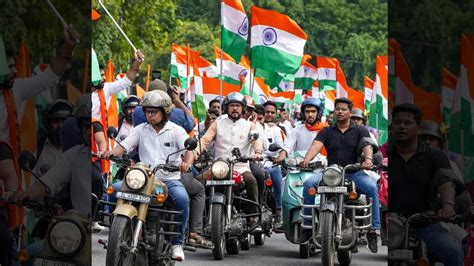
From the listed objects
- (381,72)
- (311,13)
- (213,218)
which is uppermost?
(311,13)

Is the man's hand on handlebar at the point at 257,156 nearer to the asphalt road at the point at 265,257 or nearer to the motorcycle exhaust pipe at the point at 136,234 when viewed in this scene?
the asphalt road at the point at 265,257

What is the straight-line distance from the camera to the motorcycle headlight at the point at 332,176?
11.1 meters

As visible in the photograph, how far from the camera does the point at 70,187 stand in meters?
2.98

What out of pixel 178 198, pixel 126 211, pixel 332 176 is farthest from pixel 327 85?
pixel 126 211

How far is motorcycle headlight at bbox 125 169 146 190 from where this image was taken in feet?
29.8

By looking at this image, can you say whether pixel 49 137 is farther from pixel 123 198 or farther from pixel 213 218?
pixel 213 218

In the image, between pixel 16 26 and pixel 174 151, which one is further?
pixel 174 151

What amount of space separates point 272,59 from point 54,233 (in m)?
17.4

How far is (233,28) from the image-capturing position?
745 inches

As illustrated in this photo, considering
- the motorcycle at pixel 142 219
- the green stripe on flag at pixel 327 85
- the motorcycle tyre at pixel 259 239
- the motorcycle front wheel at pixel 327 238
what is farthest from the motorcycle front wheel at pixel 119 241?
the green stripe on flag at pixel 327 85

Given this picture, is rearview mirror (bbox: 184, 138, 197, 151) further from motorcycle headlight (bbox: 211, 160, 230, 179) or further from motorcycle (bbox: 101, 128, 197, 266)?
motorcycle headlight (bbox: 211, 160, 230, 179)

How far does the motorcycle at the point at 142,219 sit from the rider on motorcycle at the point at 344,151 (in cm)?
244

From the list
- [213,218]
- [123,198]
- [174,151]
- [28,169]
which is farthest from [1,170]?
[213,218]

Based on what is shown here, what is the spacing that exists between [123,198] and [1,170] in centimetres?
612
